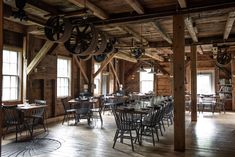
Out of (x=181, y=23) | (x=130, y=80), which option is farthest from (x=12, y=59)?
(x=130, y=80)

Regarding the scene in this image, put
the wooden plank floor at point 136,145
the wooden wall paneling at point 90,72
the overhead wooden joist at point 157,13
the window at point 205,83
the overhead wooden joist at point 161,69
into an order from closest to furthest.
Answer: the overhead wooden joist at point 157,13
the wooden plank floor at point 136,145
the wooden wall paneling at point 90,72
the window at point 205,83
the overhead wooden joist at point 161,69

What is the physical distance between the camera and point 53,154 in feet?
13.9

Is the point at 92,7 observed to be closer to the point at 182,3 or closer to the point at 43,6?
the point at 43,6

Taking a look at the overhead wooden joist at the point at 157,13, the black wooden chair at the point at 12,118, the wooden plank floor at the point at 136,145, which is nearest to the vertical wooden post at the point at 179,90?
the overhead wooden joist at the point at 157,13

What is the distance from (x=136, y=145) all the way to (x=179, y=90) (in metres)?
1.48

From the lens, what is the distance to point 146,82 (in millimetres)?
13984

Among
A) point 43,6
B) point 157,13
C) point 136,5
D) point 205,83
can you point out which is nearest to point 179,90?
point 157,13

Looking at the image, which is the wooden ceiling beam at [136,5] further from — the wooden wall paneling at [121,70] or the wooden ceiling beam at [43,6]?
the wooden wall paneling at [121,70]

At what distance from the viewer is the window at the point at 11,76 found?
644cm

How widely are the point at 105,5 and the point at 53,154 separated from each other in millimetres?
2990

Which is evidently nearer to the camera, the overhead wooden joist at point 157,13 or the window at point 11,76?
the overhead wooden joist at point 157,13

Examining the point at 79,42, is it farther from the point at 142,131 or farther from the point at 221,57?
the point at 221,57

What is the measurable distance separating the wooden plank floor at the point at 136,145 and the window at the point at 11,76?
137cm

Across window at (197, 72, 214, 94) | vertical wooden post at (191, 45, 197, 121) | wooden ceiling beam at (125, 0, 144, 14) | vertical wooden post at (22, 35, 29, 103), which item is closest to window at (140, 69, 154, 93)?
window at (197, 72, 214, 94)
